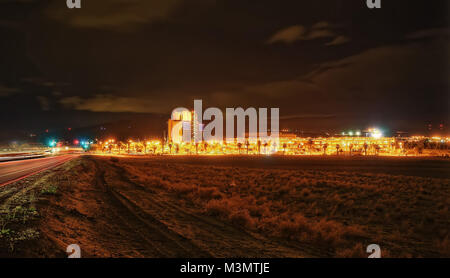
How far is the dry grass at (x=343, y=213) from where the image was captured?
10219 millimetres

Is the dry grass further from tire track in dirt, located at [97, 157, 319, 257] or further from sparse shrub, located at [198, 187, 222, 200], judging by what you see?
tire track in dirt, located at [97, 157, 319, 257]

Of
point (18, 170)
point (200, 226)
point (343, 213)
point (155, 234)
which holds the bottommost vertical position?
point (343, 213)

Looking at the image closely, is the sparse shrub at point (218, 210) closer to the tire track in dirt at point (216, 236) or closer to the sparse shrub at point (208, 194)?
the tire track in dirt at point (216, 236)

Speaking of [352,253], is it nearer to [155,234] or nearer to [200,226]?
[200,226]

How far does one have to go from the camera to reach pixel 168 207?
13688 mm

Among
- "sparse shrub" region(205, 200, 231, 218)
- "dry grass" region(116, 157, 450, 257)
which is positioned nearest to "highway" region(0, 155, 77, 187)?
"dry grass" region(116, 157, 450, 257)

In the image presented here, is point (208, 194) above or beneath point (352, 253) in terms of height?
above

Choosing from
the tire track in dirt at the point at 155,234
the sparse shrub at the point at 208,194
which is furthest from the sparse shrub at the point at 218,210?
the sparse shrub at the point at 208,194

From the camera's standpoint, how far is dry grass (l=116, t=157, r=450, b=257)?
402 inches

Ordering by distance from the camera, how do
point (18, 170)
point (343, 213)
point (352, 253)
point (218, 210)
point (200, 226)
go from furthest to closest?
point (18, 170) < point (343, 213) < point (218, 210) < point (200, 226) < point (352, 253)

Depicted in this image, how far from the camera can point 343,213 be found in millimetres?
15961

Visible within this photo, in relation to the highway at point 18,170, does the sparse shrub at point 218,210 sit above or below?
below

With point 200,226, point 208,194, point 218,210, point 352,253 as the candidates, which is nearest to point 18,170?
point 208,194
